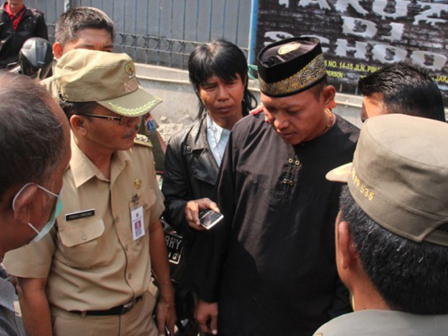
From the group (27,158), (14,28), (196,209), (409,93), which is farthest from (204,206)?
(14,28)

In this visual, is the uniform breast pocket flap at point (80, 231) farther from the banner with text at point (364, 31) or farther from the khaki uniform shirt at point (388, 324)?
the banner with text at point (364, 31)

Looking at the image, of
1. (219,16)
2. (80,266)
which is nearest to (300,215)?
(80,266)

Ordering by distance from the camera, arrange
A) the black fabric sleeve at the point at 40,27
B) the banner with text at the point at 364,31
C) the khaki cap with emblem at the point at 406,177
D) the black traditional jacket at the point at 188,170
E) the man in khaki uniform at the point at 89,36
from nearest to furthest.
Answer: the khaki cap with emblem at the point at 406,177 < the black traditional jacket at the point at 188,170 < the man in khaki uniform at the point at 89,36 < the banner with text at the point at 364,31 < the black fabric sleeve at the point at 40,27

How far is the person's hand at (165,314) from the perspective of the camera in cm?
259

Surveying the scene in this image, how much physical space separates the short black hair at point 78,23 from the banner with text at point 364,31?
3.04 m

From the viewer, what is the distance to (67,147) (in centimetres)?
137

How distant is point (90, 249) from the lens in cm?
210

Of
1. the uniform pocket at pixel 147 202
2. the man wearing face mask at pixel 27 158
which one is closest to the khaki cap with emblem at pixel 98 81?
the uniform pocket at pixel 147 202

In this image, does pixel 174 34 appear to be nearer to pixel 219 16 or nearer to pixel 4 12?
pixel 219 16

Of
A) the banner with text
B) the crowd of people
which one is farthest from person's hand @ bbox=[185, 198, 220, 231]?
the banner with text

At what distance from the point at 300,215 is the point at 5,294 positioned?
3.88ft

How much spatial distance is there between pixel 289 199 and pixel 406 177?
1.06 meters

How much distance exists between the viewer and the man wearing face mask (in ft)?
3.89

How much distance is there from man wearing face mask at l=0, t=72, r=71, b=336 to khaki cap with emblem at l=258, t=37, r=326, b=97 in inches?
39.5
